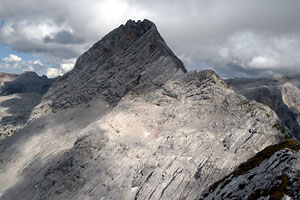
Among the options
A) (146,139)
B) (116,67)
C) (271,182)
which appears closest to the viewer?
(271,182)

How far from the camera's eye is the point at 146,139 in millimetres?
60562

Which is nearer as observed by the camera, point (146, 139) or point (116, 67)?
point (146, 139)

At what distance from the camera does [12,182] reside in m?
71.9

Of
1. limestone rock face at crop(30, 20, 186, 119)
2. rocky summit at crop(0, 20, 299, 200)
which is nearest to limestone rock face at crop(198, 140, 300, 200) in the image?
rocky summit at crop(0, 20, 299, 200)

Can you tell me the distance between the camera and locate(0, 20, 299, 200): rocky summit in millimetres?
46750

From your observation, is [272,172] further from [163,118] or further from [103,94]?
[103,94]

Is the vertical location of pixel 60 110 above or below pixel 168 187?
above

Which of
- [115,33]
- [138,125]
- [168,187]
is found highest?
[115,33]

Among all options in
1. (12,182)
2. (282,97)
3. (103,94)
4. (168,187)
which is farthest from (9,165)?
(282,97)

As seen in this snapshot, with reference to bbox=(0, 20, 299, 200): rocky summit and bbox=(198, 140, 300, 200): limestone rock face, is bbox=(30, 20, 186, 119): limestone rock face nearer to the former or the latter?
bbox=(0, 20, 299, 200): rocky summit

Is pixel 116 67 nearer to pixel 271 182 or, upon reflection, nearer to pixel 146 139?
pixel 146 139

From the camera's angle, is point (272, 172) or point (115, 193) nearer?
point (272, 172)

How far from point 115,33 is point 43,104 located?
42728mm

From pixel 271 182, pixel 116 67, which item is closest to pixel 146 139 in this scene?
pixel 271 182
